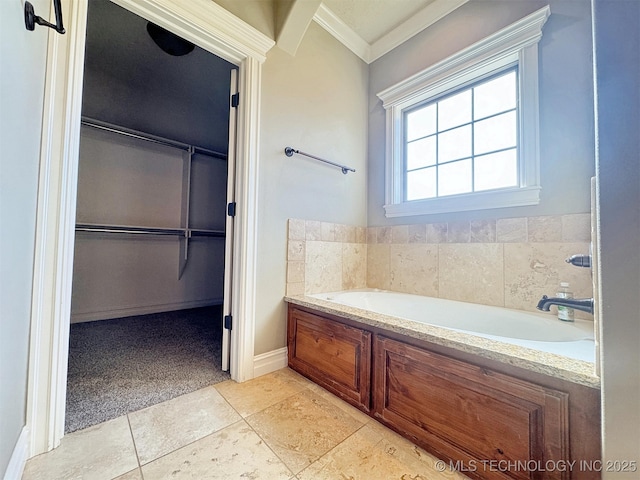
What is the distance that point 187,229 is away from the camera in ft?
10.7

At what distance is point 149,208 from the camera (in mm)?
3082

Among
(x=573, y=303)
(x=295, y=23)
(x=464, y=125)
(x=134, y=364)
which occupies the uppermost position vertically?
(x=295, y=23)

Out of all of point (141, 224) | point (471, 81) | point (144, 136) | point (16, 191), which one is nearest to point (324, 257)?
point (16, 191)

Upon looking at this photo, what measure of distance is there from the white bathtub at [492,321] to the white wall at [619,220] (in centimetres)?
37

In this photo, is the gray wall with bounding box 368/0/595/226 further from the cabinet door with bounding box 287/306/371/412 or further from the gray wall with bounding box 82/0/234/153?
the gray wall with bounding box 82/0/234/153

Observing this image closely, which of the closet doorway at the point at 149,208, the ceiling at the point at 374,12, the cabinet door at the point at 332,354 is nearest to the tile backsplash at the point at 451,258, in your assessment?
the cabinet door at the point at 332,354

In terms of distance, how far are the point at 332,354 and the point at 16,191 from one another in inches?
57.4

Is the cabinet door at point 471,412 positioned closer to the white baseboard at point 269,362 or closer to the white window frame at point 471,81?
the white baseboard at point 269,362

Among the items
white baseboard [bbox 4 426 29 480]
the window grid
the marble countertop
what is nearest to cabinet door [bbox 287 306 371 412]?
the marble countertop

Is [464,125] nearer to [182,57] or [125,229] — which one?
[182,57]

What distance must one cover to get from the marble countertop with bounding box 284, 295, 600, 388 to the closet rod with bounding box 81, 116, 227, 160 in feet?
10.0

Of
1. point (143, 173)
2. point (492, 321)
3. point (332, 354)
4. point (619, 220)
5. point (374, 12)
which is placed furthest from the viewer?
point (143, 173)

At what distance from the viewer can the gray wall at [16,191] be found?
712 millimetres

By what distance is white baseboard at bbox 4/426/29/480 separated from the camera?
814 mm
